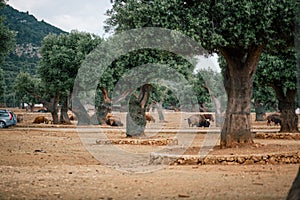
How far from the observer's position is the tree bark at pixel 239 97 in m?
16.9

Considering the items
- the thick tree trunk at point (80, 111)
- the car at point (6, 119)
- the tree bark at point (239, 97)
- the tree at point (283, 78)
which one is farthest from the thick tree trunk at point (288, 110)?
the car at point (6, 119)

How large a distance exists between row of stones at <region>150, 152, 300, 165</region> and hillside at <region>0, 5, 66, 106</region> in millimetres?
92795

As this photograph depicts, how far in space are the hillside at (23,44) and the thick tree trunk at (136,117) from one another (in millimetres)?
80593

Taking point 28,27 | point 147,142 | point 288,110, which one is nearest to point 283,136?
point 288,110

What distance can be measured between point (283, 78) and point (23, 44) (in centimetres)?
12358

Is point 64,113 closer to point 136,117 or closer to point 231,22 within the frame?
point 136,117

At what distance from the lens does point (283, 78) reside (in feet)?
98.6

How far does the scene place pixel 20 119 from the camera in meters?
55.6

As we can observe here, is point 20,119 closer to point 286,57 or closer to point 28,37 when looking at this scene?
point 286,57

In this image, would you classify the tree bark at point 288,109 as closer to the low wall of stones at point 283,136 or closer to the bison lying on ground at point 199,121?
the low wall of stones at point 283,136

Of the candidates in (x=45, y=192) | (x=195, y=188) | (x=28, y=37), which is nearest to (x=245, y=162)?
(x=195, y=188)

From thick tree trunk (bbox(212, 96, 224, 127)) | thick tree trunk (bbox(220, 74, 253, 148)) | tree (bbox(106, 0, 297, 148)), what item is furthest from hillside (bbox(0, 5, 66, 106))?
tree (bbox(106, 0, 297, 148))

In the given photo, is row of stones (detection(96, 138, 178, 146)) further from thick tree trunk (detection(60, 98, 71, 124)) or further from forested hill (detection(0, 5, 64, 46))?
forested hill (detection(0, 5, 64, 46))

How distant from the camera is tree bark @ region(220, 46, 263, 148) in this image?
1692 centimetres
